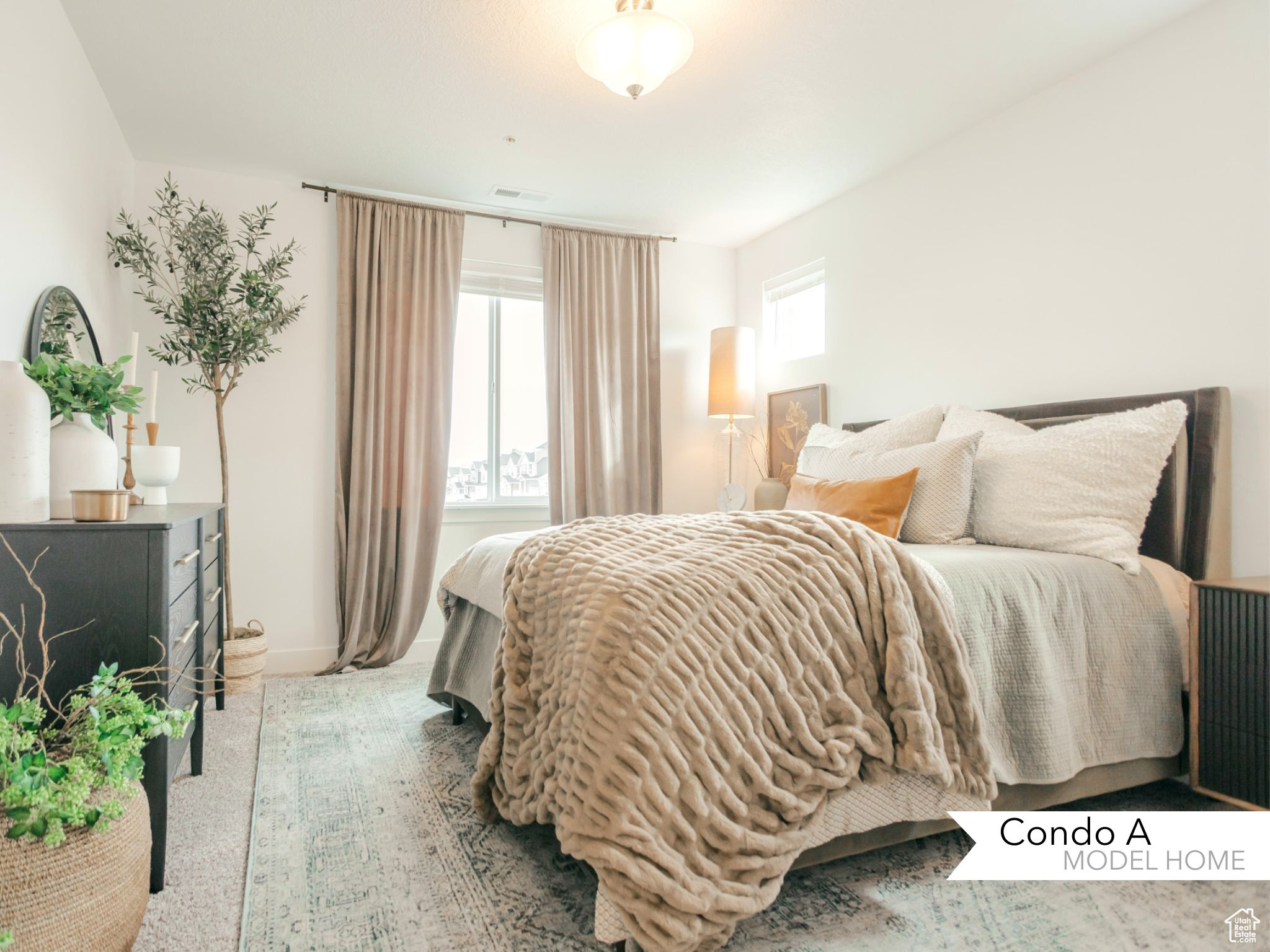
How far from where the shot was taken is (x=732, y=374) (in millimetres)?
4340

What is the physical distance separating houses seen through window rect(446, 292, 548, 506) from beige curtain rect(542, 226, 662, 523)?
7.0 inches

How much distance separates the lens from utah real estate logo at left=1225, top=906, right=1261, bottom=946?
4.84 ft

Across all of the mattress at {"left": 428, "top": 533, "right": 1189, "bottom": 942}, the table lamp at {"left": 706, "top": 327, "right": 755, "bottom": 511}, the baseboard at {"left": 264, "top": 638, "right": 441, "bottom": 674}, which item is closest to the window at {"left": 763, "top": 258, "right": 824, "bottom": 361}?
the table lamp at {"left": 706, "top": 327, "right": 755, "bottom": 511}

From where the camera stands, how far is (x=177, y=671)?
174 centimetres

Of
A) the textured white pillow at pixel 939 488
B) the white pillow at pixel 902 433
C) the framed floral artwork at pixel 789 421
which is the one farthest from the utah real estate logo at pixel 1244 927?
the framed floral artwork at pixel 789 421

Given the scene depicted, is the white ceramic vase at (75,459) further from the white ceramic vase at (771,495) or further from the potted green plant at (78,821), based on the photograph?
the white ceramic vase at (771,495)

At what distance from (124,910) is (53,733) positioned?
1.15 feet

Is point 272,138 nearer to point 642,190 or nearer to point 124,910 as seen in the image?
point 642,190

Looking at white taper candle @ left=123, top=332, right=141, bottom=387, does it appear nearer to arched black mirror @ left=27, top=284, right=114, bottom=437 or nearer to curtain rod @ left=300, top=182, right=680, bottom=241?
arched black mirror @ left=27, top=284, right=114, bottom=437

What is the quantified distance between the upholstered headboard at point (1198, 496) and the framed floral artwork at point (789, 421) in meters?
1.84

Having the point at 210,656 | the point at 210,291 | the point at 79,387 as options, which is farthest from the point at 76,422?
the point at 210,291

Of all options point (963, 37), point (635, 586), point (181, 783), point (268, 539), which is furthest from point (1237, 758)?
point (268, 539)

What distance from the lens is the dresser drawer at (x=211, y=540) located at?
2365mm

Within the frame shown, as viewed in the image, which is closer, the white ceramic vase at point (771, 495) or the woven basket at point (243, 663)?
the woven basket at point (243, 663)
